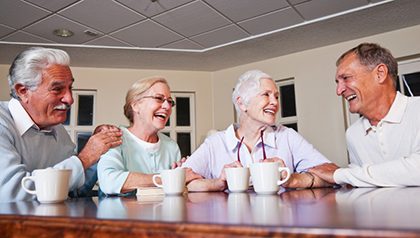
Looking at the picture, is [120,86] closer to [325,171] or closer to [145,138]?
[145,138]

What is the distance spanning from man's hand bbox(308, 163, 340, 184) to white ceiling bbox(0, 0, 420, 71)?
7.12ft

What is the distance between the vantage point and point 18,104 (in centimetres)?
145

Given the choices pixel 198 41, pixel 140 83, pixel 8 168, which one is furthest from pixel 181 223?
Answer: pixel 198 41

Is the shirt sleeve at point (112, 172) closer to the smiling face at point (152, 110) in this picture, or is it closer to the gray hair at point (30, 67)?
the smiling face at point (152, 110)

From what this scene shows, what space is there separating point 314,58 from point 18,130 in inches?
162

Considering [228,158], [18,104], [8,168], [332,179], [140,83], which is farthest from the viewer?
[140,83]

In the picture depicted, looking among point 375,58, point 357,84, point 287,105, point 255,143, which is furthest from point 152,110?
point 287,105

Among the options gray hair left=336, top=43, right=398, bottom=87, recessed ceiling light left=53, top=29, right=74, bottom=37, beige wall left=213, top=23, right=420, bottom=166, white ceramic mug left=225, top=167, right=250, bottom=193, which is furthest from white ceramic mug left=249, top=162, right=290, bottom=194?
beige wall left=213, top=23, right=420, bottom=166

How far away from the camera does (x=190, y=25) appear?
362 cm

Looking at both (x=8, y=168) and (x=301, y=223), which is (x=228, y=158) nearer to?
(x=8, y=168)

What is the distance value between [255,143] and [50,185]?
1155mm

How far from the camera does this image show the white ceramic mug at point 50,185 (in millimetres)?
872

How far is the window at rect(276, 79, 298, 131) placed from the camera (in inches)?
191

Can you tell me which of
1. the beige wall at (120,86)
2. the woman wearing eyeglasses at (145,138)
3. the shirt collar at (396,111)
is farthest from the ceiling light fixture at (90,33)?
the shirt collar at (396,111)
